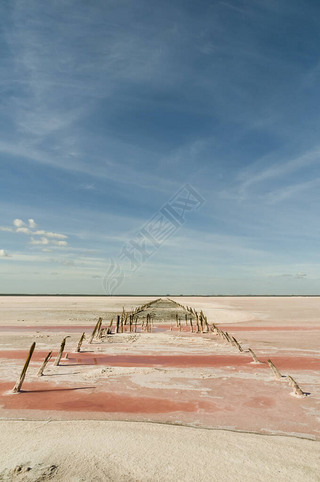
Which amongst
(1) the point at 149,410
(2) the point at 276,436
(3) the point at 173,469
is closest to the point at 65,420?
(1) the point at 149,410

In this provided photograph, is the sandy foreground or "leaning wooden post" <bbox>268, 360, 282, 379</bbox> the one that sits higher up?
"leaning wooden post" <bbox>268, 360, 282, 379</bbox>

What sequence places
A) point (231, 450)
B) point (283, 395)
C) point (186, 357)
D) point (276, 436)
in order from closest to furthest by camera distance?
point (231, 450) → point (276, 436) → point (283, 395) → point (186, 357)

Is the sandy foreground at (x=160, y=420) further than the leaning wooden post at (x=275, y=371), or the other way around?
the leaning wooden post at (x=275, y=371)

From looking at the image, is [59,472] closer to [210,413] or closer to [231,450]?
[231,450]

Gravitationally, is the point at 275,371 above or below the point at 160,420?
above

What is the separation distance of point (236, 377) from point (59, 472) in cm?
818

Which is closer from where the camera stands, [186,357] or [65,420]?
[65,420]

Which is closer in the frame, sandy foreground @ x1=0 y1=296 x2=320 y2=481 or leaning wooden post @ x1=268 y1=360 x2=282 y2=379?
sandy foreground @ x1=0 y1=296 x2=320 y2=481

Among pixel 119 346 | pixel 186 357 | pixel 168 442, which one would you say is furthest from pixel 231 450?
pixel 119 346

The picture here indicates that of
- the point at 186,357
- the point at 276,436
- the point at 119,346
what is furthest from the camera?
the point at 119,346

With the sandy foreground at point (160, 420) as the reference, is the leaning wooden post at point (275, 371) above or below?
above

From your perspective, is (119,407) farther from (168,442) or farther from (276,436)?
(276,436)

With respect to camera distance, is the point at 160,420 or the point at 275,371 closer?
the point at 160,420

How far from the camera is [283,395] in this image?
9906mm
